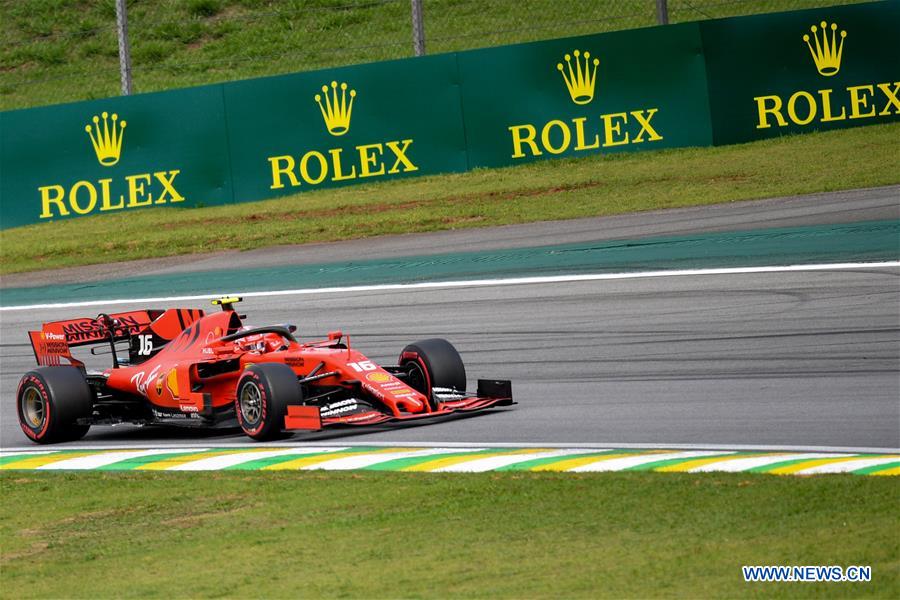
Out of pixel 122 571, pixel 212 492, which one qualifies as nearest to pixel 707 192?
pixel 212 492

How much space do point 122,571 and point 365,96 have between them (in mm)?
14138

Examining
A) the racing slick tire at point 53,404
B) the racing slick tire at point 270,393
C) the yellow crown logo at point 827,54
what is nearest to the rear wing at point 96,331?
the racing slick tire at point 53,404

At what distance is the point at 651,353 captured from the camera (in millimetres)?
11422

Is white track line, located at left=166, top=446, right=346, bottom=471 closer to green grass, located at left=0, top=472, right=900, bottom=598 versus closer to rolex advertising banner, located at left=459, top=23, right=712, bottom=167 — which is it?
green grass, located at left=0, top=472, right=900, bottom=598

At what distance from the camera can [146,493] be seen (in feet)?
27.7

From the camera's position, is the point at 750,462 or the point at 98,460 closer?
the point at 750,462

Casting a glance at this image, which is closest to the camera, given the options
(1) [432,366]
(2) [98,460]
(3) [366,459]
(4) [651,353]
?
(3) [366,459]

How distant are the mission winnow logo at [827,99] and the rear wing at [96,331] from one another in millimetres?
10457

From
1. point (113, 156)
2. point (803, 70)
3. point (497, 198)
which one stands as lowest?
point (497, 198)

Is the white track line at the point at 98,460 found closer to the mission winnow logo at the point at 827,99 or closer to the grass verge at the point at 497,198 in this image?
the grass verge at the point at 497,198

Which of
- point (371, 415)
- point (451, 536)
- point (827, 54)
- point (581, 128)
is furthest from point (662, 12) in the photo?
point (451, 536)

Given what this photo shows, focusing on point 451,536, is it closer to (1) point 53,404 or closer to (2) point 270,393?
(2) point 270,393

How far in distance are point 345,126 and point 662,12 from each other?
4567 millimetres

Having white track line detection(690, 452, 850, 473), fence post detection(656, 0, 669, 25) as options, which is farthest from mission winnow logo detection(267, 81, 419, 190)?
white track line detection(690, 452, 850, 473)
